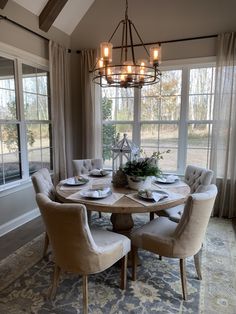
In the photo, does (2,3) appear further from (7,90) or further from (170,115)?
(170,115)

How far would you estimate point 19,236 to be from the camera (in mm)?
3029

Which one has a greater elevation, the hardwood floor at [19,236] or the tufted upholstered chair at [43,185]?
the tufted upholstered chair at [43,185]

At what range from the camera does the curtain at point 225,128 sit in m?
3.34

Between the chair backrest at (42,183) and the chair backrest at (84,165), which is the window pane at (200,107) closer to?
the chair backrest at (84,165)

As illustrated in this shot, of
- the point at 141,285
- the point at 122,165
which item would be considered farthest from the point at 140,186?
the point at 141,285

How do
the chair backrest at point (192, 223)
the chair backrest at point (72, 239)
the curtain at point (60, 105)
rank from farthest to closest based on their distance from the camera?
the curtain at point (60, 105) < the chair backrest at point (192, 223) < the chair backrest at point (72, 239)

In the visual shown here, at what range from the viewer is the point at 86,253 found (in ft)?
5.52

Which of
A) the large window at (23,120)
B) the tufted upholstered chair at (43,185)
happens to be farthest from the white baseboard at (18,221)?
the tufted upholstered chair at (43,185)

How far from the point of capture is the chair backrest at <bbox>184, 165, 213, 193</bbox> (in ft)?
8.61

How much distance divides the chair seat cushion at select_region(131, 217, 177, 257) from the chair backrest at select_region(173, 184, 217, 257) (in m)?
0.06

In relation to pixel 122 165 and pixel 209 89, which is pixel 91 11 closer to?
pixel 209 89

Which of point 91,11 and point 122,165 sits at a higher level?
point 91,11

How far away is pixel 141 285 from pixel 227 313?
0.69m

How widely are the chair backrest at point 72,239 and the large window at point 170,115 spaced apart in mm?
2511
